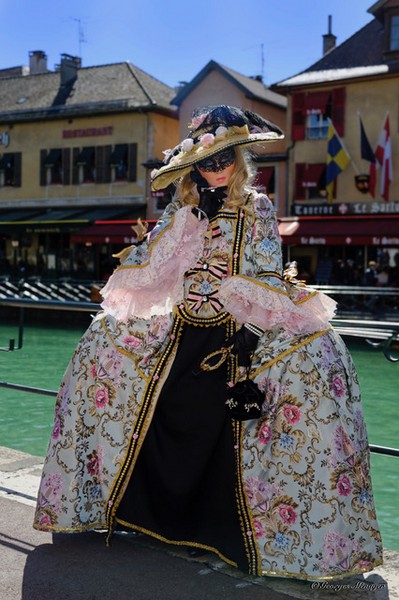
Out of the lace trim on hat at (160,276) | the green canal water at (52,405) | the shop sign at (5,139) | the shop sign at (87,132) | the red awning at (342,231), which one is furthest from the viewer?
the shop sign at (5,139)

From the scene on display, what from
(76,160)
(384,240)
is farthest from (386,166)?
(76,160)

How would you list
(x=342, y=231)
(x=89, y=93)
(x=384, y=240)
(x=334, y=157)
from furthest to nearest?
(x=89, y=93) → (x=334, y=157) → (x=342, y=231) → (x=384, y=240)

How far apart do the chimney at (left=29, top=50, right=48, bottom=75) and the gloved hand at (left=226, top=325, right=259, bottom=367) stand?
39.8 metres

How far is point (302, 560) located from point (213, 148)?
1706mm

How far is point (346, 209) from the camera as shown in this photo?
26.7 m

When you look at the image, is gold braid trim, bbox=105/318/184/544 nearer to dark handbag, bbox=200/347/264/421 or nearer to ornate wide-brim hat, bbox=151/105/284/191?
dark handbag, bbox=200/347/264/421

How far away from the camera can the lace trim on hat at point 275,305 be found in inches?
124

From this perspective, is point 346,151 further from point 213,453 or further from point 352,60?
point 213,453

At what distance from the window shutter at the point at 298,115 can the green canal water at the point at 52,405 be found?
1275 centimetres

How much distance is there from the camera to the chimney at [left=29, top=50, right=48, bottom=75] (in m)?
40.4

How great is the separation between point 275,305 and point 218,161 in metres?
0.75

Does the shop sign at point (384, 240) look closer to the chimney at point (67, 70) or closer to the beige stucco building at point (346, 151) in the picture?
the beige stucco building at point (346, 151)

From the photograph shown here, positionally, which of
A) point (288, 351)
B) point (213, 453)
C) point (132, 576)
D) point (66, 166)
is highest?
point (66, 166)

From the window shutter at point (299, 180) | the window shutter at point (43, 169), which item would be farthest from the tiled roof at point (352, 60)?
the window shutter at point (43, 169)
